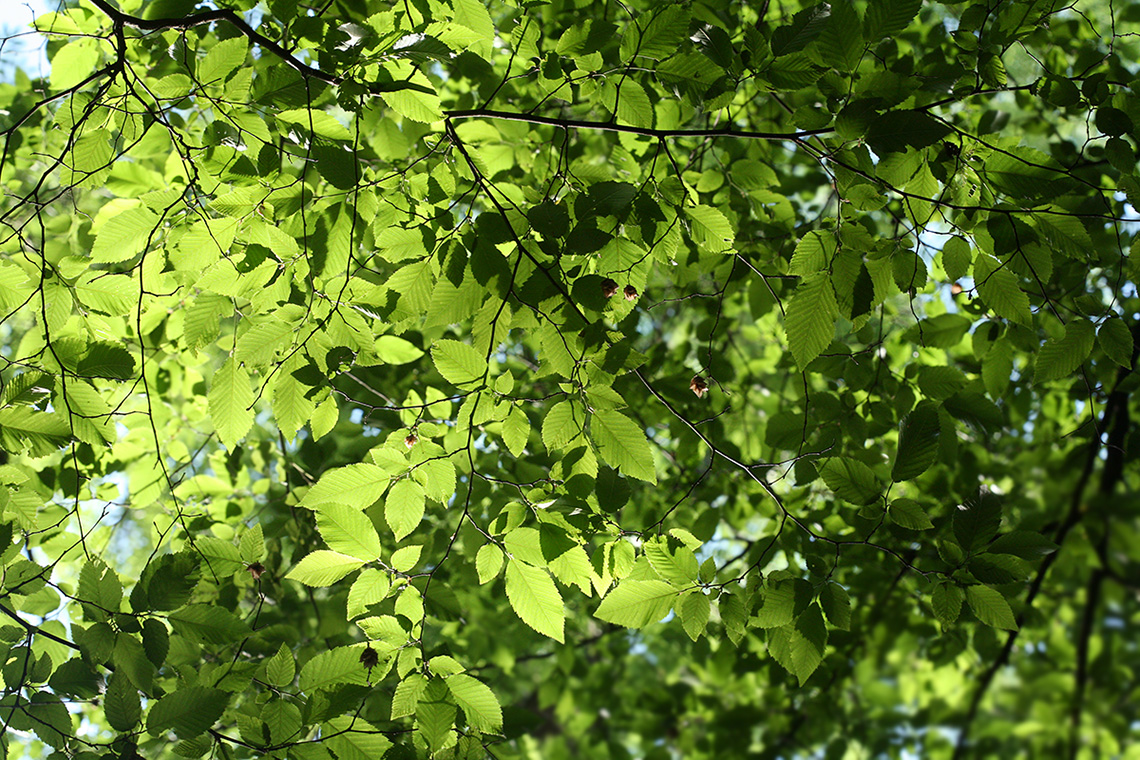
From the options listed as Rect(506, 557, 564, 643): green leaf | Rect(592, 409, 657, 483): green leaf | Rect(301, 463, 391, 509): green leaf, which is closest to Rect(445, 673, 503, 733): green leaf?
Rect(506, 557, 564, 643): green leaf

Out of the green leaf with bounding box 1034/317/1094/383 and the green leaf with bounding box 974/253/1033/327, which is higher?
the green leaf with bounding box 974/253/1033/327


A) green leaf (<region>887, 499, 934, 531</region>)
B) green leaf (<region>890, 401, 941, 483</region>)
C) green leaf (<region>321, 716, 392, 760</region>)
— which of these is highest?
green leaf (<region>890, 401, 941, 483</region>)

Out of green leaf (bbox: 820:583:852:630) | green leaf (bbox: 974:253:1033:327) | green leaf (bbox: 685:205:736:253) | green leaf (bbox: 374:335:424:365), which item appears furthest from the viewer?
green leaf (bbox: 374:335:424:365)

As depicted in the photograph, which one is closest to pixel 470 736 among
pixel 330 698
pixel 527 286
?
pixel 330 698

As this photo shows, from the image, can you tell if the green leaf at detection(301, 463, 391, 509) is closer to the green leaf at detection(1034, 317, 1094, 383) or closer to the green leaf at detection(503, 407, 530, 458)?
the green leaf at detection(503, 407, 530, 458)

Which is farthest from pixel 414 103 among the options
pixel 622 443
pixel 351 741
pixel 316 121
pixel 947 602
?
pixel 947 602

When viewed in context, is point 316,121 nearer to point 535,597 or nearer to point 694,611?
point 535,597

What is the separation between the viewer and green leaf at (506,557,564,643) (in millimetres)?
1264

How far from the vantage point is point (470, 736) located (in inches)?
53.1

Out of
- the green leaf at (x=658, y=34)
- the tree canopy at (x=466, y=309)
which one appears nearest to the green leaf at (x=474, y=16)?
the tree canopy at (x=466, y=309)

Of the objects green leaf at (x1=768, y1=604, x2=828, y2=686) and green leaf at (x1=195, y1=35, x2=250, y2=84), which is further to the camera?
green leaf at (x1=195, y1=35, x2=250, y2=84)

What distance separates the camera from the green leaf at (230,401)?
1.39m

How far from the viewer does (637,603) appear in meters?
1.27

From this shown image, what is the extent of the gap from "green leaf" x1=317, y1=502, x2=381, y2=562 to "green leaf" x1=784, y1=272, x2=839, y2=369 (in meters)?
0.81
